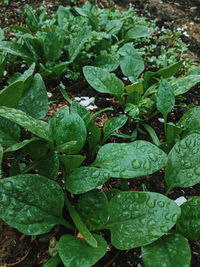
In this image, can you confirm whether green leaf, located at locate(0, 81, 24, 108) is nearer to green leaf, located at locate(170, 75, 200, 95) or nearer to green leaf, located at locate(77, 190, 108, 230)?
green leaf, located at locate(77, 190, 108, 230)

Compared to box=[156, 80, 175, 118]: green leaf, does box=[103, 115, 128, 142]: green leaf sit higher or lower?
lower

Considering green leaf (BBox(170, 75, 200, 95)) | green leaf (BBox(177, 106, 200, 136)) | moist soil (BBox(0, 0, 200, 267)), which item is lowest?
moist soil (BBox(0, 0, 200, 267))

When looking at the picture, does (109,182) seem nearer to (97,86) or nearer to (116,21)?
(97,86)

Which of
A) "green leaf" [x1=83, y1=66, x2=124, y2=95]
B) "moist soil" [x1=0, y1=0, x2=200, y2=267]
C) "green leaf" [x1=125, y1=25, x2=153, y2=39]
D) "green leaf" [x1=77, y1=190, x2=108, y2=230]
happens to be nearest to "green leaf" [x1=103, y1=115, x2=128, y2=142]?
"moist soil" [x1=0, y1=0, x2=200, y2=267]

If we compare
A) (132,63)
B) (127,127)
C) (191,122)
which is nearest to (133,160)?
(191,122)

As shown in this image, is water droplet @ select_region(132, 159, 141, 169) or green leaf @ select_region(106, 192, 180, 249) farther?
water droplet @ select_region(132, 159, 141, 169)

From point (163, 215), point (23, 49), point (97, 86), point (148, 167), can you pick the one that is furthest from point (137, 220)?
point (23, 49)
